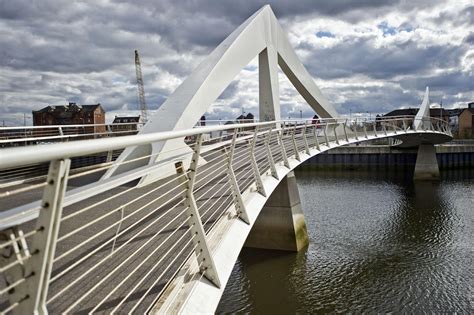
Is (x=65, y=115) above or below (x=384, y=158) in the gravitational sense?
above

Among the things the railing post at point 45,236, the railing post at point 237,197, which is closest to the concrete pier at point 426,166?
the railing post at point 237,197

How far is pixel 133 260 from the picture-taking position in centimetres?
365

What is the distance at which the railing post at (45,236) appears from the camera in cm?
138

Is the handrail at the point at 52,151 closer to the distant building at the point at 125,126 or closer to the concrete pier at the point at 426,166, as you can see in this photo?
the distant building at the point at 125,126

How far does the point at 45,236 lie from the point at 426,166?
131 ft

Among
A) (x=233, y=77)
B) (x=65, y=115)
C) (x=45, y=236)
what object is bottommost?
(x=45, y=236)

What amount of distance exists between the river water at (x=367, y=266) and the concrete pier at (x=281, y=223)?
0.44m

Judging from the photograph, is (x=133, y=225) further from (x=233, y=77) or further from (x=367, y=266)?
(x=367, y=266)

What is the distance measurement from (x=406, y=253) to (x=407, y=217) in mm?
6463

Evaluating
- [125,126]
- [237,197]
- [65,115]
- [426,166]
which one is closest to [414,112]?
[426,166]

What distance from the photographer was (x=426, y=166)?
36.9m

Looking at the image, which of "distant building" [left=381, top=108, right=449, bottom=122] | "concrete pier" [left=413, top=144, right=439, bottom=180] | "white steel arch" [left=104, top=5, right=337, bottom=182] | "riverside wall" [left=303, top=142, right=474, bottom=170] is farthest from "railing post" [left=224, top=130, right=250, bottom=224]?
"distant building" [left=381, top=108, right=449, bottom=122]

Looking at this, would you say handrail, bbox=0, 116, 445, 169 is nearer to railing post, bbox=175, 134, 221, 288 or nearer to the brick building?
railing post, bbox=175, 134, 221, 288

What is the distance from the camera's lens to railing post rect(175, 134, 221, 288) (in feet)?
10.0
